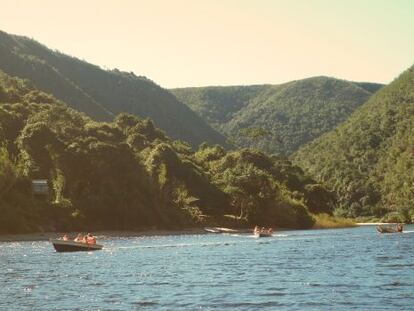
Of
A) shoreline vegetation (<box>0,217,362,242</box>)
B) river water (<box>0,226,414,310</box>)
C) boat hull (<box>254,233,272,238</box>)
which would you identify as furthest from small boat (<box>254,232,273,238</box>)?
river water (<box>0,226,414,310</box>)

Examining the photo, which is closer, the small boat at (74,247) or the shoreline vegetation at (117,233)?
the small boat at (74,247)

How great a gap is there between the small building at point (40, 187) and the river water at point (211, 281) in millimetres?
53052

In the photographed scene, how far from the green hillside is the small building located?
0.90 metres

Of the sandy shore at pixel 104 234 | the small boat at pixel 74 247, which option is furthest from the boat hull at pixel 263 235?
the small boat at pixel 74 247

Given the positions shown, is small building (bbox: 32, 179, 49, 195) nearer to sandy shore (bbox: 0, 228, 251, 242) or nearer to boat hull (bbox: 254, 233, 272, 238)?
sandy shore (bbox: 0, 228, 251, 242)

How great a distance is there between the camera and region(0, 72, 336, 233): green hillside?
12875cm

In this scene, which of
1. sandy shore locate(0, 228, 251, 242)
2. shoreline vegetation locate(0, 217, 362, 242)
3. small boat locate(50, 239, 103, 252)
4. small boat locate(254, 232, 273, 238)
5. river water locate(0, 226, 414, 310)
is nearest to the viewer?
river water locate(0, 226, 414, 310)

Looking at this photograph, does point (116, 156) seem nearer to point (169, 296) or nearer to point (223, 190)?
point (223, 190)

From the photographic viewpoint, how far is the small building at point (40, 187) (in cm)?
13225

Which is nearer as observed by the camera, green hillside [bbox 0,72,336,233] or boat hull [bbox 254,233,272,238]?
boat hull [bbox 254,233,272,238]

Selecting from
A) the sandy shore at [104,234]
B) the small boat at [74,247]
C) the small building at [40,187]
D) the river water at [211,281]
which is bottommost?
the river water at [211,281]

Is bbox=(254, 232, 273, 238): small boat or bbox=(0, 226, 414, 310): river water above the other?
bbox=(254, 232, 273, 238): small boat

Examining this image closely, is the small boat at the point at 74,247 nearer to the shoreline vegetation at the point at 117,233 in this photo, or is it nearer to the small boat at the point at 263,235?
the shoreline vegetation at the point at 117,233

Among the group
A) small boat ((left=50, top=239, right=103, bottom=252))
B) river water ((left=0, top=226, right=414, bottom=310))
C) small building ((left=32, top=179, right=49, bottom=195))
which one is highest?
small building ((left=32, top=179, right=49, bottom=195))
